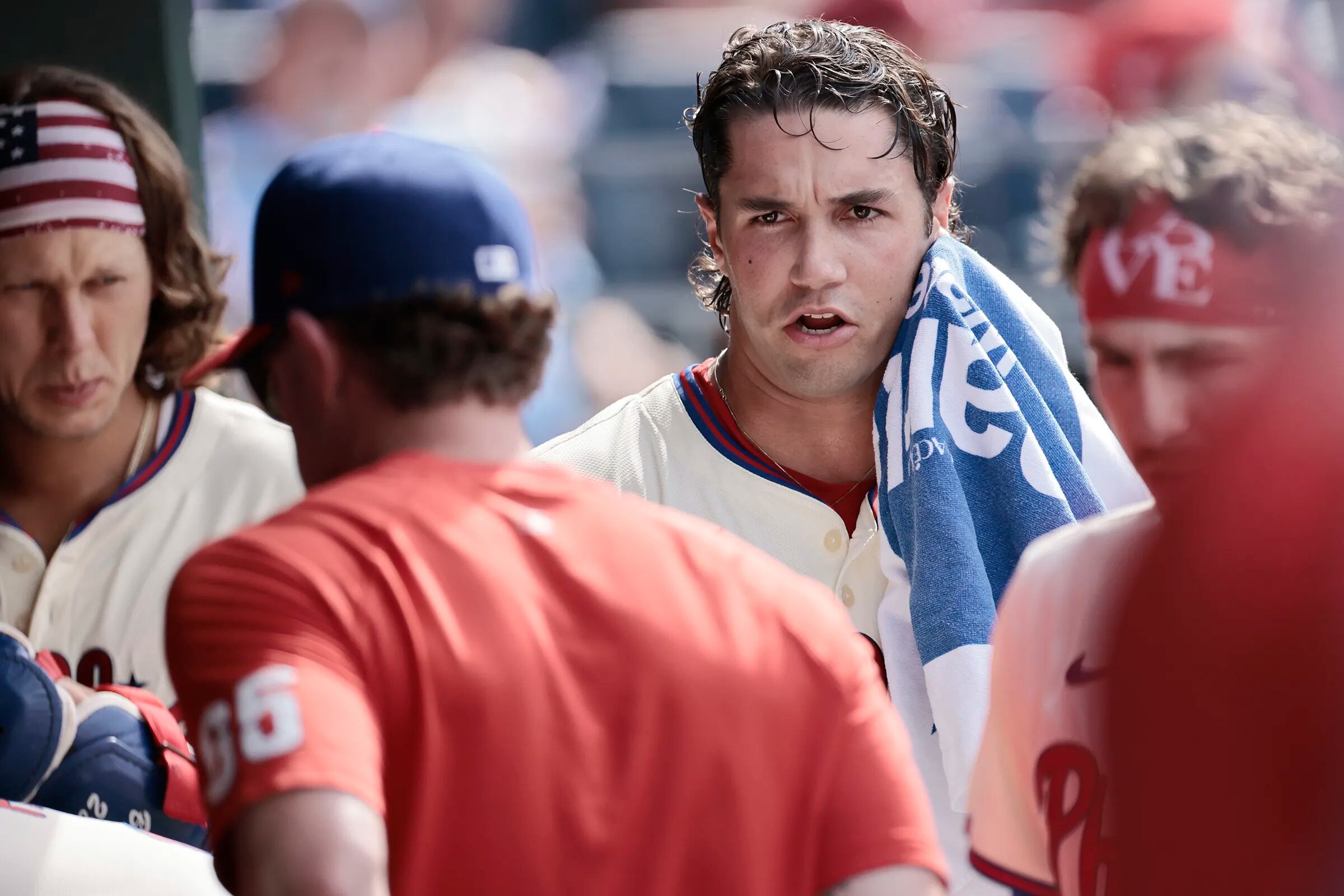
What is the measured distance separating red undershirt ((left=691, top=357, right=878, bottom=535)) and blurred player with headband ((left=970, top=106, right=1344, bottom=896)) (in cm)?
78

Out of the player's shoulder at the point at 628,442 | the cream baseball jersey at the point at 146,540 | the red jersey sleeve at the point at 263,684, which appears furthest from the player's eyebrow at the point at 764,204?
the red jersey sleeve at the point at 263,684

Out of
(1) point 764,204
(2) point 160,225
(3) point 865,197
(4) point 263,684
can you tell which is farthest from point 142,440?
(4) point 263,684

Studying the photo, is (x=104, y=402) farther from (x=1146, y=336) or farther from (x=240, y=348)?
(x=1146, y=336)

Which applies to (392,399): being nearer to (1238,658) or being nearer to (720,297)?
(1238,658)

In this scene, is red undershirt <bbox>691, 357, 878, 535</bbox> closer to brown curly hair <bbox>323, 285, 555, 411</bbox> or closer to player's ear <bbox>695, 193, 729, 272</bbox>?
player's ear <bbox>695, 193, 729, 272</bbox>

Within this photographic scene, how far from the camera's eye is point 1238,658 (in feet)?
3.06

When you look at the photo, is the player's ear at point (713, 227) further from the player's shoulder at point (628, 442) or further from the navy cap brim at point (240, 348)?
the navy cap brim at point (240, 348)

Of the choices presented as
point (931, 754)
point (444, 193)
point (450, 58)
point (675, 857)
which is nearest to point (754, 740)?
point (675, 857)

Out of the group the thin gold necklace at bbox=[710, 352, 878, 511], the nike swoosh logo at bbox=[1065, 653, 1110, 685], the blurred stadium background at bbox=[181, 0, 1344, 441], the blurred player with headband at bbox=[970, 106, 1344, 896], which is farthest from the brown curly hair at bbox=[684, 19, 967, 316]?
the blurred stadium background at bbox=[181, 0, 1344, 441]

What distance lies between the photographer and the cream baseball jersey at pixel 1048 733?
152cm

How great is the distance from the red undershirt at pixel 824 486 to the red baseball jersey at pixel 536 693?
113cm

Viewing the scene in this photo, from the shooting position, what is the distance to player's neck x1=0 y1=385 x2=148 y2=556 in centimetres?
245

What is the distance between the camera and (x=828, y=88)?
2326 millimetres

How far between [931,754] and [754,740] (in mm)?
1070
